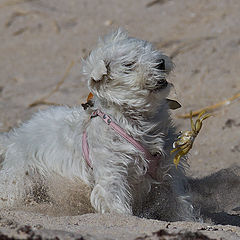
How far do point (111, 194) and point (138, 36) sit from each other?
557 cm

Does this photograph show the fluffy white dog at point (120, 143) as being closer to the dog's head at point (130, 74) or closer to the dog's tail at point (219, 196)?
the dog's head at point (130, 74)

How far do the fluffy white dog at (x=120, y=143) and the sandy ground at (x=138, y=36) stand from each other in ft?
1.60

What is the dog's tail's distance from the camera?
518 cm

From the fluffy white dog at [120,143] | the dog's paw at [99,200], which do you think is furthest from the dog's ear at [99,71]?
the dog's paw at [99,200]

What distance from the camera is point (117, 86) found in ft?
14.7

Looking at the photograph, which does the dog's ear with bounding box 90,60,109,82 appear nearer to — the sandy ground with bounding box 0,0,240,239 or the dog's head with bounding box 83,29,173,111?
the dog's head with bounding box 83,29,173,111

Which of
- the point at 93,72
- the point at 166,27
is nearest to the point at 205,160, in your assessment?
the point at 93,72

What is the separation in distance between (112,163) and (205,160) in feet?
8.15

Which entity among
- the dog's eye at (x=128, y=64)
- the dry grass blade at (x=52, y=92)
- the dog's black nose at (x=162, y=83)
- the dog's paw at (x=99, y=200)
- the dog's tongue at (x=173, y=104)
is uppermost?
the dog's eye at (x=128, y=64)

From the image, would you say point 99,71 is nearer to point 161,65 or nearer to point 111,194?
point 161,65

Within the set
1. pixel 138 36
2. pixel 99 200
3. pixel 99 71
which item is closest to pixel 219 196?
pixel 99 200

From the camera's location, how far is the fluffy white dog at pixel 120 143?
14.6 ft

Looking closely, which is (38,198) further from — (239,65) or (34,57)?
(34,57)

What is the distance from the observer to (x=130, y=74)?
14.6 feet
